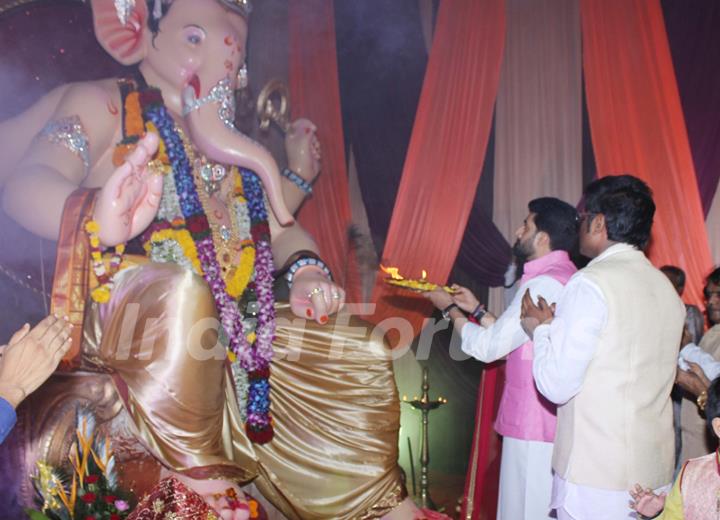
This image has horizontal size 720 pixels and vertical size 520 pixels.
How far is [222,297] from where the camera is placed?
352 centimetres

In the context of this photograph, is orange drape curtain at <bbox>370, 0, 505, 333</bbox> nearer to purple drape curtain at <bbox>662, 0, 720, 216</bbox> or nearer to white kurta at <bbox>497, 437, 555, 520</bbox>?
purple drape curtain at <bbox>662, 0, 720, 216</bbox>

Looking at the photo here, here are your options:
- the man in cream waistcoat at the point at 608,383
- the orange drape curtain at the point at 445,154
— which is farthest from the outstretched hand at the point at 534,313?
the orange drape curtain at the point at 445,154

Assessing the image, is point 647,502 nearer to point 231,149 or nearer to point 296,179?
point 231,149

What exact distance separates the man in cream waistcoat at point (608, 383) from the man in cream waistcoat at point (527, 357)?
58 cm

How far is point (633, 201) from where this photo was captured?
8.45 feet

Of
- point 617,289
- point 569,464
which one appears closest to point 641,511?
point 569,464

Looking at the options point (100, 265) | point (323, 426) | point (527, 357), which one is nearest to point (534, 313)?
point (527, 357)

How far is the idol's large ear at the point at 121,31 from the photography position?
3.42 metres

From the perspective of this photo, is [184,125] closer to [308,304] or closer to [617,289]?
[308,304]

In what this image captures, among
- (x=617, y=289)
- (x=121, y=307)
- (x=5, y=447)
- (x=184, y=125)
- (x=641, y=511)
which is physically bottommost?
(x=5, y=447)

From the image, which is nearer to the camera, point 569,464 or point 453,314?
point 569,464

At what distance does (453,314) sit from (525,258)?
39 centimetres

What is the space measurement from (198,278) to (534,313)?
1376 mm

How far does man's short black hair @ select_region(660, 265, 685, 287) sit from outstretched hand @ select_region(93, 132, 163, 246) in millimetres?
2923
